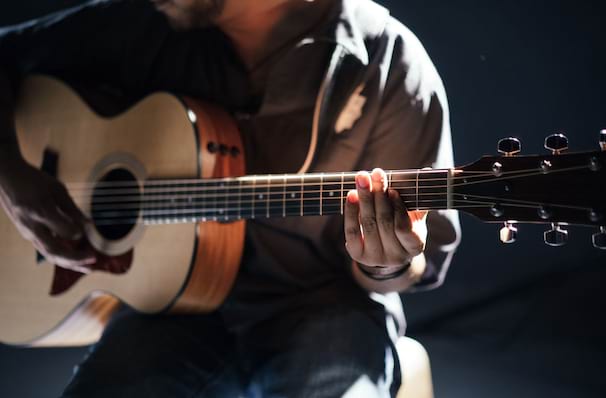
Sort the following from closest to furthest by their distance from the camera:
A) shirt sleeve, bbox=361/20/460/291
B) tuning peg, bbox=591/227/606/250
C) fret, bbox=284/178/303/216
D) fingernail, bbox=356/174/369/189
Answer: tuning peg, bbox=591/227/606/250
fingernail, bbox=356/174/369/189
fret, bbox=284/178/303/216
shirt sleeve, bbox=361/20/460/291

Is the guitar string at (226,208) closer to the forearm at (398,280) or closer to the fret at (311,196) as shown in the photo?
the fret at (311,196)

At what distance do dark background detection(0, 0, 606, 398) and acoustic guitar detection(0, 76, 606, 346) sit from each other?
0.52 meters

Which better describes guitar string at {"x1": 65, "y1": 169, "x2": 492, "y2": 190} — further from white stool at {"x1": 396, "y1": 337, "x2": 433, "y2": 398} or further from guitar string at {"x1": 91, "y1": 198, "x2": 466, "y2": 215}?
white stool at {"x1": 396, "y1": 337, "x2": 433, "y2": 398}

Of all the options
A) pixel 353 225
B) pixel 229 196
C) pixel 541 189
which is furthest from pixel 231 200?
pixel 541 189

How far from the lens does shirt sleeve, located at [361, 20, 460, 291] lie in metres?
1.07

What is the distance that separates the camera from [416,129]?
3.52 ft

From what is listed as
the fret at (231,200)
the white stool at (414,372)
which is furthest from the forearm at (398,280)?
the fret at (231,200)

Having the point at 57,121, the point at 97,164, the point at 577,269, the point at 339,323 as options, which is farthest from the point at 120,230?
the point at 577,269

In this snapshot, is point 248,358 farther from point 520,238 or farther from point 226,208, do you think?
point 520,238

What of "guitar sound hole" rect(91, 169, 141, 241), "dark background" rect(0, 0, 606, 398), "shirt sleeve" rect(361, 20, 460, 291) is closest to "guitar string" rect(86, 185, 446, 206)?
"guitar sound hole" rect(91, 169, 141, 241)

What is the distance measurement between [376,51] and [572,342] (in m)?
0.72

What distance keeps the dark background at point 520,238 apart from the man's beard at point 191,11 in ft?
1.34

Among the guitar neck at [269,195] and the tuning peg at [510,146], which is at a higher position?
the tuning peg at [510,146]

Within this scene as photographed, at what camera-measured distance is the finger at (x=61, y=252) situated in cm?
116
